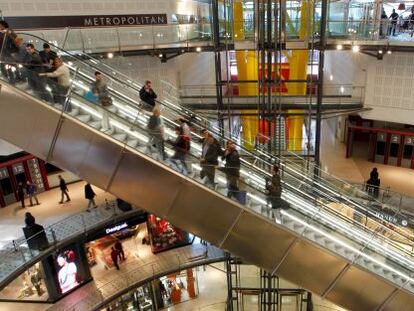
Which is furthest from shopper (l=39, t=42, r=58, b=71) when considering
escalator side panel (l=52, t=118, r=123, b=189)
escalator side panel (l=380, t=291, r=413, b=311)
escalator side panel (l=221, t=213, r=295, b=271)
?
escalator side panel (l=380, t=291, r=413, b=311)

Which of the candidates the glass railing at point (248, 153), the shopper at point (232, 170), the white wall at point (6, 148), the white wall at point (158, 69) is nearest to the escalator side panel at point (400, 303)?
the glass railing at point (248, 153)

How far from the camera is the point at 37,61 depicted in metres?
7.96

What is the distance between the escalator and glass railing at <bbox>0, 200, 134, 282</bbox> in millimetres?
7263

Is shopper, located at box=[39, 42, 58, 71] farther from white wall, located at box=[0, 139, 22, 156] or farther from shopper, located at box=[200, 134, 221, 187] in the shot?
white wall, located at box=[0, 139, 22, 156]

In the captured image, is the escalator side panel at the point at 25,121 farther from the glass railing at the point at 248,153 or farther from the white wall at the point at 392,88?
the white wall at the point at 392,88

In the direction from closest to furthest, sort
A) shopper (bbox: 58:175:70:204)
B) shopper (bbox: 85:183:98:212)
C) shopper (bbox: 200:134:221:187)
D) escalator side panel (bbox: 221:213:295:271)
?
1. shopper (bbox: 200:134:221:187)
2. escalator side panel (bbox: 221:213:295:271)
3. shopper (bbox: 85:183:98:212)
4. shopper (bbox: 58:175:70:204)

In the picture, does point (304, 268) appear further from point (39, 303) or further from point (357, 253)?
point (39, 303)

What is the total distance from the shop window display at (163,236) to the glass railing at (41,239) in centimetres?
245

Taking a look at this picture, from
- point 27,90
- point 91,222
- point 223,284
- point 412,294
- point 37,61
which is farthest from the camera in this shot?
point 223,284

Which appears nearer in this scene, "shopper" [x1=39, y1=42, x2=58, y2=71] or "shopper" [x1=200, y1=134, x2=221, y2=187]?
"shopper" [x1=39, y1=42, x2=58, y2=71]

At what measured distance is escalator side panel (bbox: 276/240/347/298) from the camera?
862 centimetres

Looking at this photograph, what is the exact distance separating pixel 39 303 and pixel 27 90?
38.6 ft

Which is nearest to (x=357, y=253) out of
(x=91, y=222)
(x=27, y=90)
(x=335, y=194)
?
(x=335, y=194)

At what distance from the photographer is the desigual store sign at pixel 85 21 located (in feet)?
50.6
